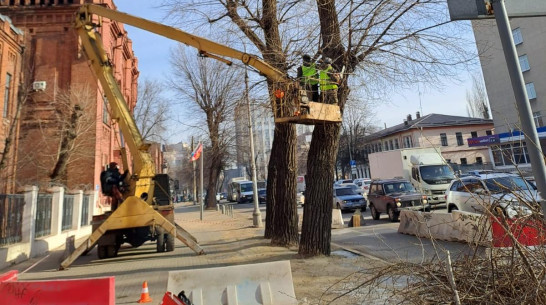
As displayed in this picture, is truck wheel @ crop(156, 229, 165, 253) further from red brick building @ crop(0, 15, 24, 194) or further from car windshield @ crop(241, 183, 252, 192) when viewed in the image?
car windshield @ crop(241, 183, 252, 192)

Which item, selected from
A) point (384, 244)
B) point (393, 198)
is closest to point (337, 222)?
point (393, 198)

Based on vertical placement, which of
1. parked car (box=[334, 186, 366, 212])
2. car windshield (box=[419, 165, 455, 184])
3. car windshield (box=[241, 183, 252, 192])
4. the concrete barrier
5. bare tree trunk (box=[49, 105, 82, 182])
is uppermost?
bare tree trunk (box=[49, 105, 82, 182])

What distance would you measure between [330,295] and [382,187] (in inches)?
468

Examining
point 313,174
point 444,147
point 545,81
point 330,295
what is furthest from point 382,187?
point 444,147

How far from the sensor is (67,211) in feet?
50.9

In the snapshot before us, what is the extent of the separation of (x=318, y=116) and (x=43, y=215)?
37.9ft

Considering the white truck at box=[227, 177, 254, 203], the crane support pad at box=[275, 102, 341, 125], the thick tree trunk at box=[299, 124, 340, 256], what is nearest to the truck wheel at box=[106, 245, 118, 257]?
the thick tree trunk at box=[299, 124, 340, 256]

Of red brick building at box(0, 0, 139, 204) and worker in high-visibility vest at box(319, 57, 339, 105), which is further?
red brick building at box(0, 0, 139, 204)

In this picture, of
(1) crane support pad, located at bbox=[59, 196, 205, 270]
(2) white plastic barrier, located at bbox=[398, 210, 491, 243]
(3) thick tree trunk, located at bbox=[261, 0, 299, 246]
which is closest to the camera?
(2) white plastic barrier, located at bbox=[398, 210, 491, 243]

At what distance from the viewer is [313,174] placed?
330 inches

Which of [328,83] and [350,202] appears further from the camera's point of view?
[350,202]

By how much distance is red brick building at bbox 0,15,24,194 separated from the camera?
19.5 meters

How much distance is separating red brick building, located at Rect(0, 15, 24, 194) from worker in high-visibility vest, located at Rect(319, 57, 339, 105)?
18.8m

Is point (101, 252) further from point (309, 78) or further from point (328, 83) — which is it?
point (328, 83)
